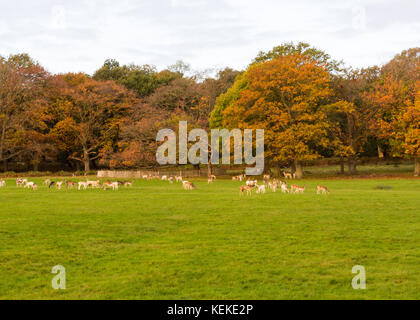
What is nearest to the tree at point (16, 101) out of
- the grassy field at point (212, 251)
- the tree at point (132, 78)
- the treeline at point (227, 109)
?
the treeline at point (227, 109)

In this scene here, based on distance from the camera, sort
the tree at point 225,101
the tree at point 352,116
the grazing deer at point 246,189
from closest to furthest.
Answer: the grazing deer at point 246,189 → the tree at point 225,101 → the tree at point 352,116

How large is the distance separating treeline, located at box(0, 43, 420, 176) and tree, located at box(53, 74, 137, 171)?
0.16 m

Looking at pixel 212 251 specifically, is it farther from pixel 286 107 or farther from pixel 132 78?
pixel 132 78

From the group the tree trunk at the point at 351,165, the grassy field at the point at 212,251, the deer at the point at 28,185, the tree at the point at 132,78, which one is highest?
the tree at the point at 132,78

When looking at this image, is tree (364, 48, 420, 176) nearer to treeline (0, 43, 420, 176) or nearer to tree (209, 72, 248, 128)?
treeline (0, 43, 420, 176)

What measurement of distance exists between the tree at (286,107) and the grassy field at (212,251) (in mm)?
29778

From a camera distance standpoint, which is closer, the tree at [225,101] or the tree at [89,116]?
the tree at [225,101]

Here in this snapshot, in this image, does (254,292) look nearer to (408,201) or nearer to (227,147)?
(408,201)

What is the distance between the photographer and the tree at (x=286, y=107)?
52.2 m

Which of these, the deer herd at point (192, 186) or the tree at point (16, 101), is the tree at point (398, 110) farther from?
the tree at point (16, 101)

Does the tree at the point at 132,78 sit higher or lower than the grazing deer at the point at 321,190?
higher
